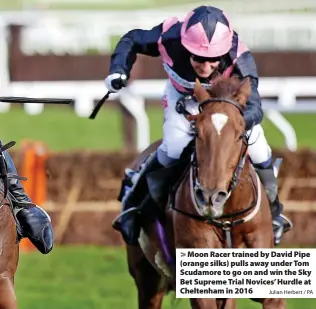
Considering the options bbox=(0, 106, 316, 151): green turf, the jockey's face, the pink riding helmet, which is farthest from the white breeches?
bbox=(0, 106, 316, 151): green turf

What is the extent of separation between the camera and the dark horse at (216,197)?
5570 mm

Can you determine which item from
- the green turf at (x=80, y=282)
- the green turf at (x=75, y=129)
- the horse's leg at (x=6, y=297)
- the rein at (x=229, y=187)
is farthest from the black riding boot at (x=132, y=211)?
the green turf at (x=75, y=129)

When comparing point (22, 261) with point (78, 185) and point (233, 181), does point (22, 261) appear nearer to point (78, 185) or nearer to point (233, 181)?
point (78, 185)

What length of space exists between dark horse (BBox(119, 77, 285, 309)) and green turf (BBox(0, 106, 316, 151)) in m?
12.0

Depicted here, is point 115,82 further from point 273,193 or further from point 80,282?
point 80,282

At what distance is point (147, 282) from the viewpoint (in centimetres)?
743

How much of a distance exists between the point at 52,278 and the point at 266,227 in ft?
16.4

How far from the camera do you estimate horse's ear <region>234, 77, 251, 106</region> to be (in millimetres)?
5801

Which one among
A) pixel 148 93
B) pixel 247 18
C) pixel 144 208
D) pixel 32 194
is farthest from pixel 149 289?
pixel 247 18

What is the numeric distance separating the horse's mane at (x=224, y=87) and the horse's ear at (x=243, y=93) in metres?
0.01

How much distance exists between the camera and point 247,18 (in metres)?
17.8

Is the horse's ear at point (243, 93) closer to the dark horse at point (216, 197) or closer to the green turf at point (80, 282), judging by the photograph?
the dark horse at point (216, 197)

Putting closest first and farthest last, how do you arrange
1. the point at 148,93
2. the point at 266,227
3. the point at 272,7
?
the point at 266,227 < the point at 148,93 < the point at 272,7

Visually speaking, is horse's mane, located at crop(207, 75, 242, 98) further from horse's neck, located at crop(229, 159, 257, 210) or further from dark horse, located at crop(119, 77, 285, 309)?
horse's neck, located at crop(229, 159, 257, 210)
